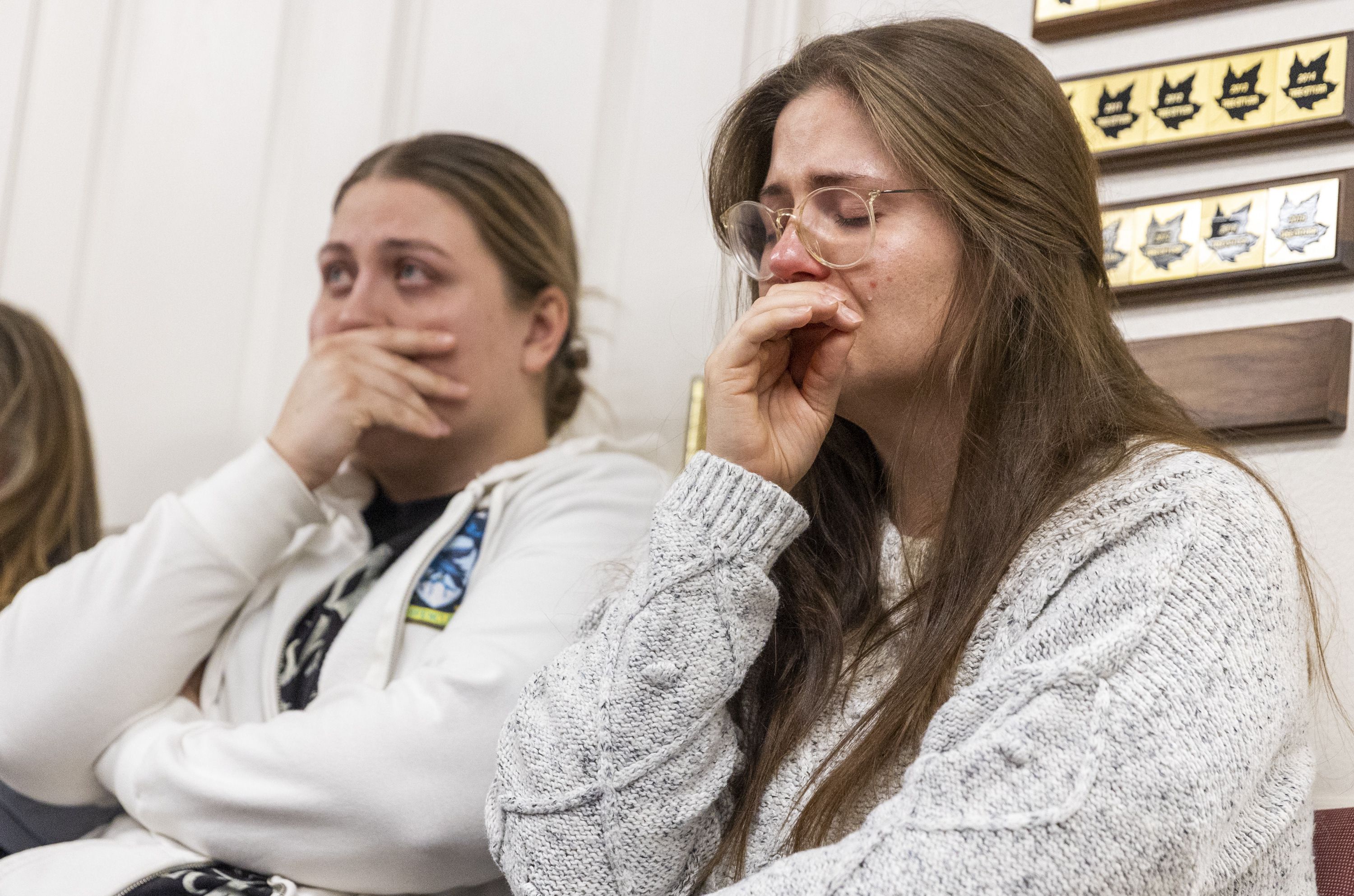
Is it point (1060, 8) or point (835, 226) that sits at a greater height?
point (1060, 8)

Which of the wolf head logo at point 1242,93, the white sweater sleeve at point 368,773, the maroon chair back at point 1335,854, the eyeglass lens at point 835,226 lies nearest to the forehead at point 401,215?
the white sweater sleeve at point 368,773

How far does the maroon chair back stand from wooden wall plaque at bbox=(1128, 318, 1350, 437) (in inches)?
15.6

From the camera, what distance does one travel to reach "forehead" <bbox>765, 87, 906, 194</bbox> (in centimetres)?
122

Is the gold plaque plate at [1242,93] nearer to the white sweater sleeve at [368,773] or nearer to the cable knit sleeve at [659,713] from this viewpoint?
the cable knit sleeve at [659,713]

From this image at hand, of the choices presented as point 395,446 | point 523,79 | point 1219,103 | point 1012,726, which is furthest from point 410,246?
point 1012,726

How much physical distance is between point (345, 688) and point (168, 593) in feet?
0.84

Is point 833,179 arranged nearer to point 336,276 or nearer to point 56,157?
point 336,276

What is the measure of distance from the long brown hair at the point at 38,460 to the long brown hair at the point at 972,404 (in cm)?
108

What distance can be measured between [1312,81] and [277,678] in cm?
124

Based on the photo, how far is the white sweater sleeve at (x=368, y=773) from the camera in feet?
4.37

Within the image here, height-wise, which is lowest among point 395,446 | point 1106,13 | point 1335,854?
point 1335,854

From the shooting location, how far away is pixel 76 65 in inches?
92.0

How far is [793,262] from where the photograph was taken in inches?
48.3

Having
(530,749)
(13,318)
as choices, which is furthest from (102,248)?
(530,749)
